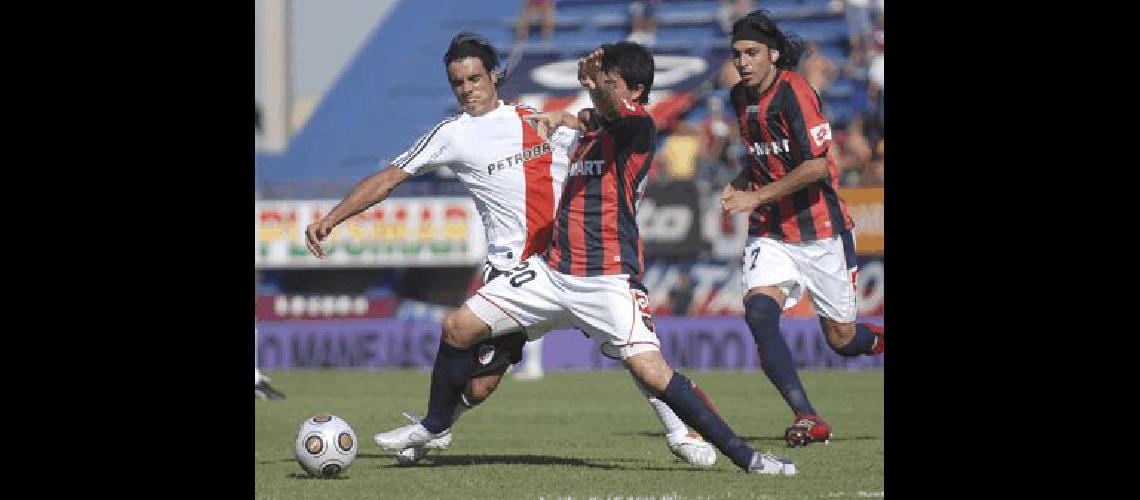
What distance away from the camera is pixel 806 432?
32.8 ft

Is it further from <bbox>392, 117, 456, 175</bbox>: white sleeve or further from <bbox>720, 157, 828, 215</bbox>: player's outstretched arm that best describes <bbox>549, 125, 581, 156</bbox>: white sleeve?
<bbox>720, 157, 828, 215</bbox>: player's outstretched arm

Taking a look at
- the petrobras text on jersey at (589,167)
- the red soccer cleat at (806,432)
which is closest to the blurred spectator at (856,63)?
the red soccer cleat at (806,432)

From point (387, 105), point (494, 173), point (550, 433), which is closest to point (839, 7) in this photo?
point (387, 105)

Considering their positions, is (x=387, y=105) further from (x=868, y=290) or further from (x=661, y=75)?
(x=868, y=290)

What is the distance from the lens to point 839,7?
31.8 m

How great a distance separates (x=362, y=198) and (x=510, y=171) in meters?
0.95

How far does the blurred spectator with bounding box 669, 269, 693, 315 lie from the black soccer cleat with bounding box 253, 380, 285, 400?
951 centimetres

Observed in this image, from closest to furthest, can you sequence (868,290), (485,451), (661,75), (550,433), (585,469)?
(585,469) → (485,451) → (550,433) → (868,290) → (661,75)

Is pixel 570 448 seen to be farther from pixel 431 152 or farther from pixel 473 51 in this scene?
pixel 473 51

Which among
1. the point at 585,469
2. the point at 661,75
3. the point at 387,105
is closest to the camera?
the point at 585,469

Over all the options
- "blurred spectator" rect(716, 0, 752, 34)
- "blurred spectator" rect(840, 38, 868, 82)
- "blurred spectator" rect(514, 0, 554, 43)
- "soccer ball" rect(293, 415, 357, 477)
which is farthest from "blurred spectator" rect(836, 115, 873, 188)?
"soccer ball" rect(293, 415, 357, 477)

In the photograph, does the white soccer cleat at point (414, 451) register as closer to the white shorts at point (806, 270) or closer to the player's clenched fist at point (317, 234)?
the player's clenched fist at point (317, 234)

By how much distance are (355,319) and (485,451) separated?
1478 cm

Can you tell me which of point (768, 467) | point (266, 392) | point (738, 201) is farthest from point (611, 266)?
point (266, 392)
